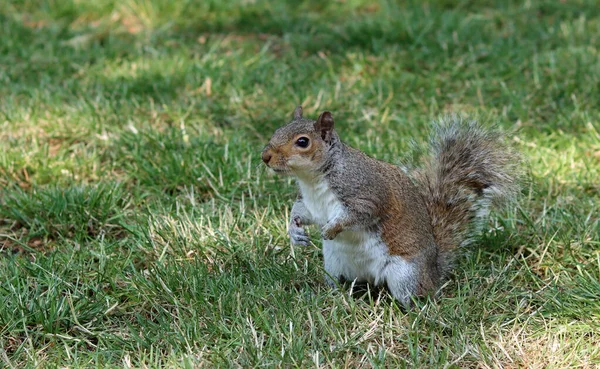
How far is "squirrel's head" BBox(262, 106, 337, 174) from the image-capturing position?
246 centimetres

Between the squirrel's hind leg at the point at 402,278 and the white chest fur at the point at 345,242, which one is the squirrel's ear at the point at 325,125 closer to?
the white chest fur at the point at 345,242

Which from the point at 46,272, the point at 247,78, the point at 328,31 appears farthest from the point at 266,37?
the point at 46,272

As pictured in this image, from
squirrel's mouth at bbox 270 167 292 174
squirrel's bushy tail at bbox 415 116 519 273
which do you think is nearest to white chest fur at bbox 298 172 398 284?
squirrel's mouth at bbox 270 167 292 174

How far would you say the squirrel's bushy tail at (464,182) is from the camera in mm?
2768

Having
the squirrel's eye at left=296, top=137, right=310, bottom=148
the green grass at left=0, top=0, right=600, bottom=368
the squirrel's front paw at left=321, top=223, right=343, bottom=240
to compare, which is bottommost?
the green grass at left=0, top=0, right=600, bottom=368

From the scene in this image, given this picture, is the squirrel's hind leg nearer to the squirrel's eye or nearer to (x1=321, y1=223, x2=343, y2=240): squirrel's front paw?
(x1=321, y1=223, x2=343, y2=240): squirrel's front paw

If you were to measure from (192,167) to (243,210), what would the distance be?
1.46 ft

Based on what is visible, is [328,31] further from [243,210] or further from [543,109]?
[243,210]

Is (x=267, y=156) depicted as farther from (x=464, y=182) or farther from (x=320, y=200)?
(x=464, y=182)

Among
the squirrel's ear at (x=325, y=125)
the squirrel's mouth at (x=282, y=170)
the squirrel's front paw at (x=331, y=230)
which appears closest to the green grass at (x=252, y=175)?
the squirrel's front paw at (x=331, y=230)

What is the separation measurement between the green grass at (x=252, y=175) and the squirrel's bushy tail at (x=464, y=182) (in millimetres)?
139

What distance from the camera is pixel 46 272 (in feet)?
8.95

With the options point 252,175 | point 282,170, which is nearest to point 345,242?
point 282,170

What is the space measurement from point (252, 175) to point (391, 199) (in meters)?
0.98
